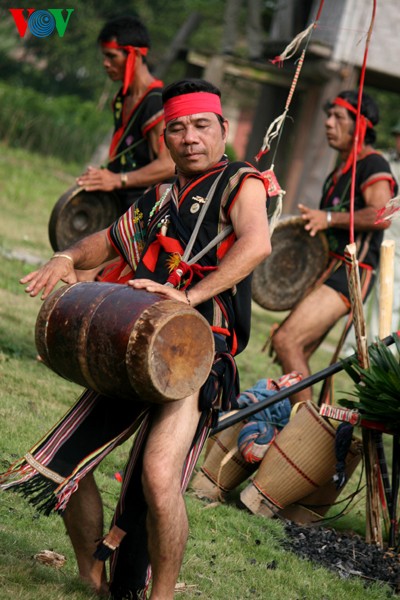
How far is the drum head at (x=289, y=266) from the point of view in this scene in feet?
25.5

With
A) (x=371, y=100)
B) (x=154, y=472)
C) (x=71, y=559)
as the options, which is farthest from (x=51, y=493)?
(x=371, y=100)

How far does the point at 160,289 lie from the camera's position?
12.3 feet

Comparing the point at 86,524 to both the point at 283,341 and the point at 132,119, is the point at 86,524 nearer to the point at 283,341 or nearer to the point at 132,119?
the point at 283,341

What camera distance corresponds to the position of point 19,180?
1975cm

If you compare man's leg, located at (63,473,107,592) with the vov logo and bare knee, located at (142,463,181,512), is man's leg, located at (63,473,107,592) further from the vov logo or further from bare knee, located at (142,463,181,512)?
the vov logo

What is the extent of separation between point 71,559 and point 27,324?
4.63 meters

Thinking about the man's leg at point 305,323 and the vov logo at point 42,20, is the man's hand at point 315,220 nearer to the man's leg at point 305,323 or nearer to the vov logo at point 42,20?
the man's leg at point 305,323

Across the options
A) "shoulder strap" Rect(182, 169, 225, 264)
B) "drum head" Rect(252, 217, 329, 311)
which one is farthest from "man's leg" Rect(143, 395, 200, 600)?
"drum head" Rect(252, 217, 329, 311)

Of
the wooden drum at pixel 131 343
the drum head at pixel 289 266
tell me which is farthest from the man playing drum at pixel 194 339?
the drum head at pixel 289 266

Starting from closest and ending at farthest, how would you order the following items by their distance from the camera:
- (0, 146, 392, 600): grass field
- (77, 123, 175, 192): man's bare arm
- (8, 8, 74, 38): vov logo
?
(0, 146, 392, 600): grass field
(8, 8, 74, 38): vov logo
(77, 123, 175, 192): man's bare arm

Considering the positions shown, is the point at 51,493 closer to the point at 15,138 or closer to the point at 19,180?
the point at 19,180

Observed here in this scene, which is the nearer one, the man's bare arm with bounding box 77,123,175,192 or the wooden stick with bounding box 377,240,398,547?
the wooden stick with bounding box 377,240,398,547

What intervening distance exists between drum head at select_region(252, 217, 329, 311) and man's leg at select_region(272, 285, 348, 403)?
1.39 feet

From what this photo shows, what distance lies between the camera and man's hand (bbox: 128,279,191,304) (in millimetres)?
3746
